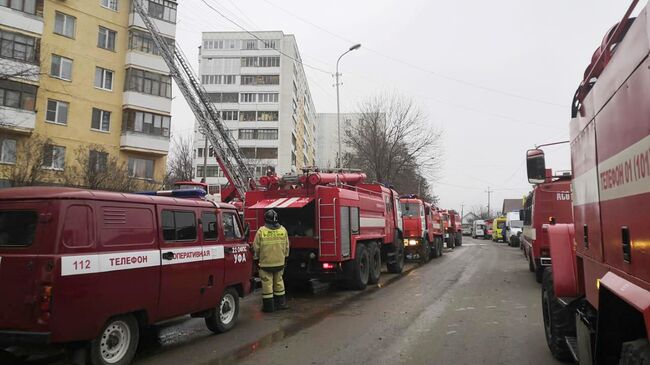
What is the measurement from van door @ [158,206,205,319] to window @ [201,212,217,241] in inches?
9.0

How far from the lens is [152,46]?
34531mm

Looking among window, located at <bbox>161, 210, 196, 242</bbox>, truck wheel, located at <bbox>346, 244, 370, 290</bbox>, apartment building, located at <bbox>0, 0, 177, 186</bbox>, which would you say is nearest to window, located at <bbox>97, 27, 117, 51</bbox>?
apartment building, located at <bbox>0, 0, 177, 186</bbox>

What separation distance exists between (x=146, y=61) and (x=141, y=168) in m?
7.34

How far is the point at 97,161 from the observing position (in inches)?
1033

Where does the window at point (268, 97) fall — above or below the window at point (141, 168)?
above

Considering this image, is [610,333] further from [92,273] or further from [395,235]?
[395,235]

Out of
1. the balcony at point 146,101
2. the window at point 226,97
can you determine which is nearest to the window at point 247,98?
the window at point 226,97

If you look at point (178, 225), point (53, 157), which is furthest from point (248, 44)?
point (178, 225)

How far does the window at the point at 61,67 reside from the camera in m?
29.7

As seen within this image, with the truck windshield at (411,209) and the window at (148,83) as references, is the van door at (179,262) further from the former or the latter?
the window at (148,83)

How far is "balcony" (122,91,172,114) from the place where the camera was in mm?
33094

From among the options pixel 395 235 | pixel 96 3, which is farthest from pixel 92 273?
pixel 96 3

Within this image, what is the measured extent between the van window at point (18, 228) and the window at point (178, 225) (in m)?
1.59

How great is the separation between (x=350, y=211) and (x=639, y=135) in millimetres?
9464
